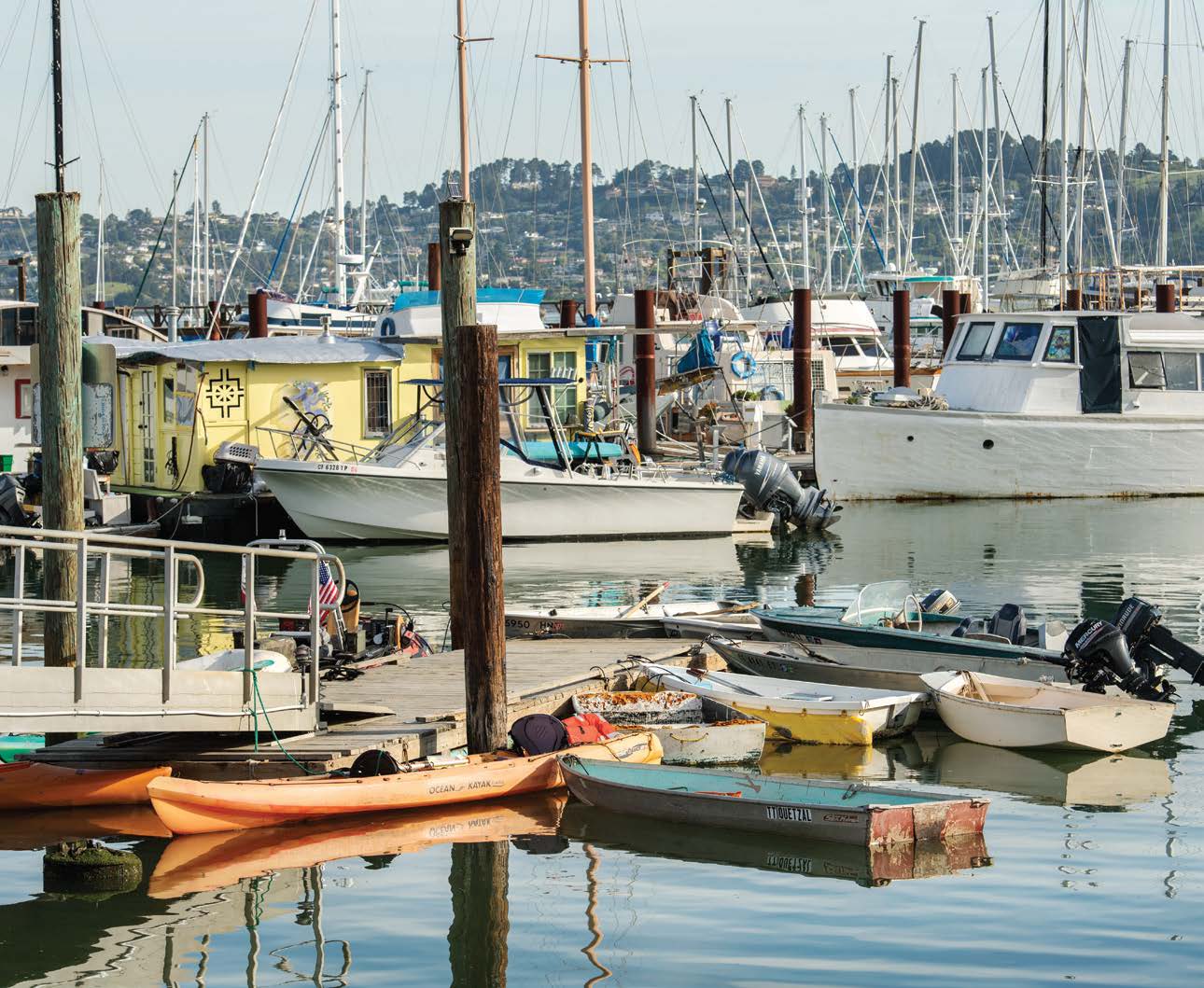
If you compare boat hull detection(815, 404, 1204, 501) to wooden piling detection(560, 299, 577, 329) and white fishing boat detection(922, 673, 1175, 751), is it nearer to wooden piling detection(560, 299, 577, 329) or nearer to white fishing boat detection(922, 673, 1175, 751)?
wooden piling detection(560, 299, 577, 329)

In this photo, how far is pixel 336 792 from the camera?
1172 centimetres

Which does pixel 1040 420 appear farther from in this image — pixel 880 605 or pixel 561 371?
pixel 880 605

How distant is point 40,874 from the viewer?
1074 cm

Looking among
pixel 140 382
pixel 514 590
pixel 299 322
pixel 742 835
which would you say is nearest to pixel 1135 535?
pixel 514 590

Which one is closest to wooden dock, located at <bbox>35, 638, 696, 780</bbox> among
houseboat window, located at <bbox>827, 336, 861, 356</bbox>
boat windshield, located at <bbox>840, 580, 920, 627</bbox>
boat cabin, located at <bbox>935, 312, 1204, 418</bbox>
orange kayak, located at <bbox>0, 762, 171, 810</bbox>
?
orange kayak, located at <bbox>0, 762, 171, 810</bbox>

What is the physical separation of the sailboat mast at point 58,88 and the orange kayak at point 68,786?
25.6 feet

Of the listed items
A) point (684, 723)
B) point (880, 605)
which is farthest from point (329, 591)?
point (880, 605)

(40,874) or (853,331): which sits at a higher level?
(853,331)

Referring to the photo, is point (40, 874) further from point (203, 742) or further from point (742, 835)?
point (742, 835)

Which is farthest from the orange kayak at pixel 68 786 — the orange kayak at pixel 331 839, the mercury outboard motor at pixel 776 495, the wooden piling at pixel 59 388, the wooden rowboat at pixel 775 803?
the mercury outboard motor at pixel 776 495

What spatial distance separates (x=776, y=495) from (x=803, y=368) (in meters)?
7.00

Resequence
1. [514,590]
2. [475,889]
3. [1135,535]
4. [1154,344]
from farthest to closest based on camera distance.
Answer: [1154,344] < [1135,535] < [514,590] < [475,889]

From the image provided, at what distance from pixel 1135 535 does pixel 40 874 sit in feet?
73.5

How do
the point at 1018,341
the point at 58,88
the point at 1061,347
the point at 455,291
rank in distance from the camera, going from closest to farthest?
the point at 455,291 < the point at 58,88 < the point at 1061,347 < the point at 1018,341
